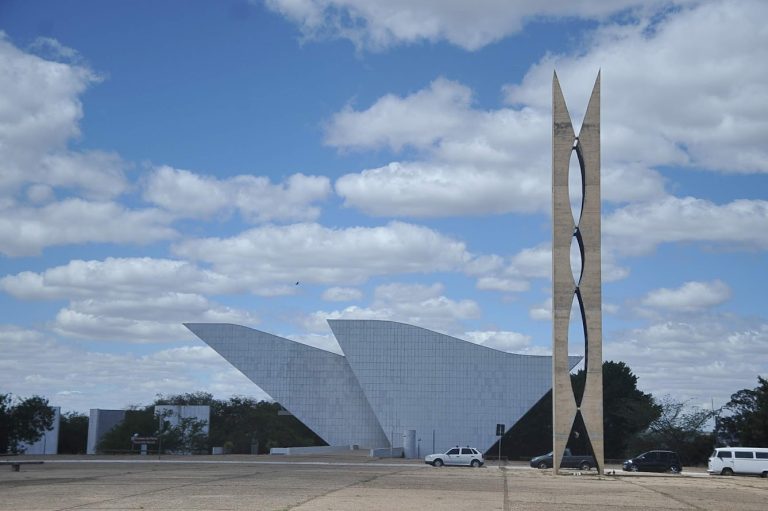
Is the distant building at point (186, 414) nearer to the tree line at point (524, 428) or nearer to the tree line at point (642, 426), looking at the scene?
the tree line at point (524, 428)

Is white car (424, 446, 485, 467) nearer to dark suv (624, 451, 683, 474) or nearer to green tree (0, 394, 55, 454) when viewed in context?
dark suv (624, 451, 683, 474)

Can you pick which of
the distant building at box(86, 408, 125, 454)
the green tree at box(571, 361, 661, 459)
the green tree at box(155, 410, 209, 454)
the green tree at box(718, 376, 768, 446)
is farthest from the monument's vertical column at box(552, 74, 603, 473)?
the distant building at box(86, 408, 125, 454)

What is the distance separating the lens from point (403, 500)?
20906mm

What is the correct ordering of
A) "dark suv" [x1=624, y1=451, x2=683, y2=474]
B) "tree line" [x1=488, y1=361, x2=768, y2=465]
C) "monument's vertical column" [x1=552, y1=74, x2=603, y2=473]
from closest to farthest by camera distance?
"monument's vertical column" [x1=552, y1=74, x2=603, y2=473]
"dark suv" [x1=624, y1=451, x2=683, y2=474]
"tree line" [x1=488, y1=361, x2=768, y2=465]

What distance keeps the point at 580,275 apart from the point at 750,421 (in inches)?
903

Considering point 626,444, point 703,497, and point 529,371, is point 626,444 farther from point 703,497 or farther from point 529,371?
point 703,497

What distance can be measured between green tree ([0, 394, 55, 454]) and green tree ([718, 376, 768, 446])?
46146mm

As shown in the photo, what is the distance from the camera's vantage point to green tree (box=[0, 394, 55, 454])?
62.5m

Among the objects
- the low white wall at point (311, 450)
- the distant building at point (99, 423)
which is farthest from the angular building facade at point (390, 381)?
the distant building at point (99, 423)

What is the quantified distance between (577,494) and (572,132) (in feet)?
68.2

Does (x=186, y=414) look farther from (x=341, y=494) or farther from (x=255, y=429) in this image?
(x=341, y=494)

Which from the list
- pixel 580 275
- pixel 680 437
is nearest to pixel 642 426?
pixel 680 437

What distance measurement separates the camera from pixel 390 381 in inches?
2840

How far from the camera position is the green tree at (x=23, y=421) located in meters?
62.5
